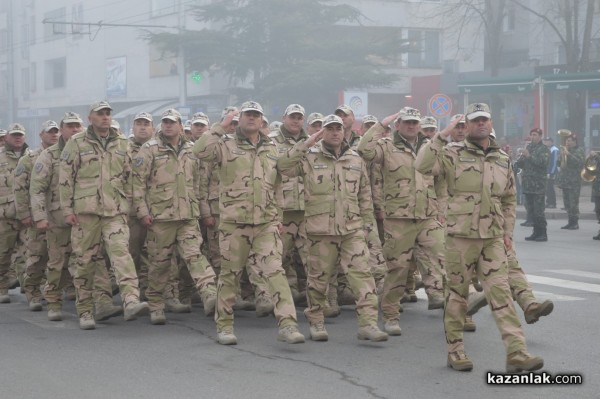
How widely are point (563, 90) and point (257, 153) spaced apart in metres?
29.8

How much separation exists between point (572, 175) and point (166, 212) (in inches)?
514

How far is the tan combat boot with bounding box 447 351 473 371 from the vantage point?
826 cm

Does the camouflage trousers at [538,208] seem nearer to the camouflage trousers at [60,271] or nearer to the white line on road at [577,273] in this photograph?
the white line on road at [577,273]

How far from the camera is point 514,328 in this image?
7.92 meters

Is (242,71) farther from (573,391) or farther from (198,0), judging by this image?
(573,391)

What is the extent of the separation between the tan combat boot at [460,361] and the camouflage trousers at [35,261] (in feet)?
17.7

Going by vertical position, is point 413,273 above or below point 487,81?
below

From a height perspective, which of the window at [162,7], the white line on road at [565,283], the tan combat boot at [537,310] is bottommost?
the white line on road at [565,283]

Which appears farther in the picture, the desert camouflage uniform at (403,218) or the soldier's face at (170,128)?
the soldier's face at (170,128)

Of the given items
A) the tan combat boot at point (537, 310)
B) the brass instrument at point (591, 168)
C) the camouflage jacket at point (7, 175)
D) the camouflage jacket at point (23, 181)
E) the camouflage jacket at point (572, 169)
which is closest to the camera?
the tan combat boot at point (537, 310)

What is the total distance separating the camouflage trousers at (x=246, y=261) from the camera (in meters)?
9.51

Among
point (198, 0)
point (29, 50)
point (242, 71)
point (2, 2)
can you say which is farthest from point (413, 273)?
point (2, 2)

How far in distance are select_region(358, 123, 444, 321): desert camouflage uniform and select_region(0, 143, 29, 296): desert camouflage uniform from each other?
459cm

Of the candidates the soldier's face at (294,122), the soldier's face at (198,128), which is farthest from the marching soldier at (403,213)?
the soldier's face at (198,128)
